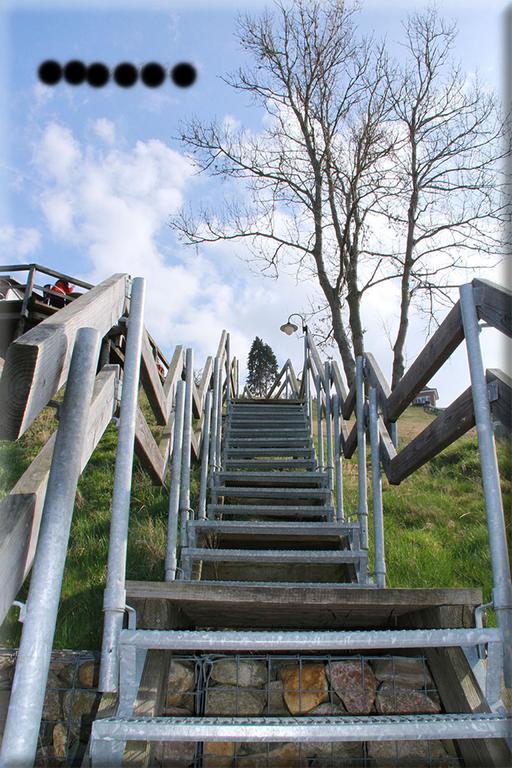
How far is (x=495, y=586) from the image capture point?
1.60 meters

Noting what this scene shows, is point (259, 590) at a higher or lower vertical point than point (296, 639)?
higher

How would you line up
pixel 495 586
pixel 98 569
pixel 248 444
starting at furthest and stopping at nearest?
1. pixel 248 444
2. pixel 98 569
3. pixel 495 586

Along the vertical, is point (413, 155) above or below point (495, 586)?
above

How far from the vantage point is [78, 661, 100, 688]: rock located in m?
2.27

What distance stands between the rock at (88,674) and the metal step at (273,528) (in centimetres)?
119

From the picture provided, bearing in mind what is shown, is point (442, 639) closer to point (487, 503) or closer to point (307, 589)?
point (487, 503)

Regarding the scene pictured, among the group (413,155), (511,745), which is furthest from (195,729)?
(413,155)

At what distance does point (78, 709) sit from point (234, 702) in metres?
0.59

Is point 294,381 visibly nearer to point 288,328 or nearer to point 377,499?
point 288,328

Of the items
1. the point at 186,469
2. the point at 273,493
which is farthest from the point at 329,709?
the point at 273,493

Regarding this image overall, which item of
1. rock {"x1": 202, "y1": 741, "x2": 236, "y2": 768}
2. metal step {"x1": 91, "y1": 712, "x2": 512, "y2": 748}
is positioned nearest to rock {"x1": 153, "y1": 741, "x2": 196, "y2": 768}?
rock {"x1": 202, "y1": 741, "x2": 236, "y2": 768}

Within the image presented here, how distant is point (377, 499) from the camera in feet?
9.85

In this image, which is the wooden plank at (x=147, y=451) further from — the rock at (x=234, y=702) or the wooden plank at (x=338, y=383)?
the wooden plank at (x=338, y=383)

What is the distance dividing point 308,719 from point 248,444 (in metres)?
4.55
